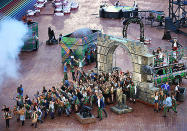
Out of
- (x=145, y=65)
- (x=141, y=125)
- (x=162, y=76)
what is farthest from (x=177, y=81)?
(x=141, y=125)

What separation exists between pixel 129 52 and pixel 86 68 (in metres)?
8.14

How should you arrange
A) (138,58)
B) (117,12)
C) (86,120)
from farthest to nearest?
1. (117,12)
2. (138,58)
3. (86,120)

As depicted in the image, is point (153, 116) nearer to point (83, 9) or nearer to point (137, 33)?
point (137, 33)

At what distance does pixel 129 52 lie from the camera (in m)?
28.9

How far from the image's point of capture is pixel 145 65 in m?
28.4

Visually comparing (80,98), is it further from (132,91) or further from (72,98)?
A: (132,91)

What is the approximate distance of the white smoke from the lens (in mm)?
37688

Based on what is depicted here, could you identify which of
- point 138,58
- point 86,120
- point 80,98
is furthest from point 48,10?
point 86,120

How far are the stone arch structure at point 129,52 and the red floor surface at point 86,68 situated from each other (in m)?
2.26

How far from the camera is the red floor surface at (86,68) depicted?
86.0 feet

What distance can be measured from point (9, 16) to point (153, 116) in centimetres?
2238

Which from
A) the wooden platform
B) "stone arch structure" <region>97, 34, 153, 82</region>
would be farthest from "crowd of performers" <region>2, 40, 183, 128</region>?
the wooden platform

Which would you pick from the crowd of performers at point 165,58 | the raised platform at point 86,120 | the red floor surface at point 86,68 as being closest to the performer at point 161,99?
the red floor surface at point 86,68

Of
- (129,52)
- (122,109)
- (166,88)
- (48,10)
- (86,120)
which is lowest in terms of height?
(86,120)
